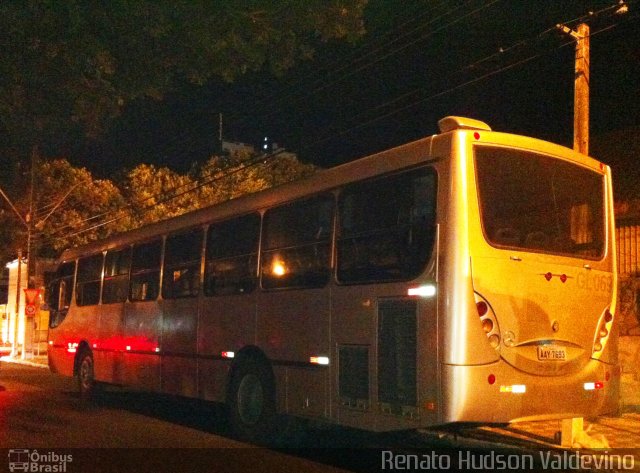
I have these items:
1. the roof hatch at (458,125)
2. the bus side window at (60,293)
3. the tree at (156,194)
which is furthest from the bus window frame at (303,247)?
the tree at (156,194)

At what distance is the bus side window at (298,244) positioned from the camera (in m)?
8.73

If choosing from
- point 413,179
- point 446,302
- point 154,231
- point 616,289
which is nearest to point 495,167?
point 413,179

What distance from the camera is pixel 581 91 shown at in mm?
10648

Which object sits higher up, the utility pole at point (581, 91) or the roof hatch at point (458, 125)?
the utility pole at point (581, 91)

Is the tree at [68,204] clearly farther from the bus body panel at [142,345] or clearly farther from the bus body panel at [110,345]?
the bus body panel at [142,345]

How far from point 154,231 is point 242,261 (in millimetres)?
3218

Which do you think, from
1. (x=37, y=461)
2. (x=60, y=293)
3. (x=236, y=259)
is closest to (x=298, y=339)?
(x=236, y=259)

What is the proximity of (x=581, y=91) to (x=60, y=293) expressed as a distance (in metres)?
12.1

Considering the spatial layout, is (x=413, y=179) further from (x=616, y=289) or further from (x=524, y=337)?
(x=616, y=289)

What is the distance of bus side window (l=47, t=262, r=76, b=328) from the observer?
16656mm

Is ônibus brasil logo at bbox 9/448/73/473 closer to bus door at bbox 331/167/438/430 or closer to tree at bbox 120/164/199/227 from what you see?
bus door at bbox 331/167/438/430

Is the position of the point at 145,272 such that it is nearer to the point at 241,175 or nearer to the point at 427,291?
the point at 427,291

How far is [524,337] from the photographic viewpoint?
7.16m

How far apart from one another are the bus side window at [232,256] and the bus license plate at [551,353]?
411 cm
